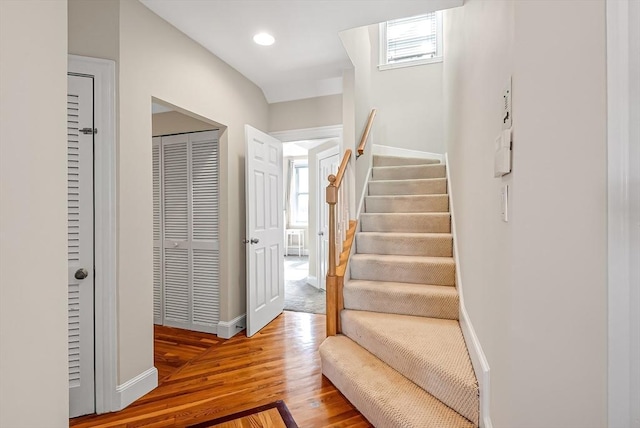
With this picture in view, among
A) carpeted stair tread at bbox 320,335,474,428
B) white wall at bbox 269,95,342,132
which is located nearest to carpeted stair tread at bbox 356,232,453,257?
carpeted stair tread at bbox 320,335,474,428

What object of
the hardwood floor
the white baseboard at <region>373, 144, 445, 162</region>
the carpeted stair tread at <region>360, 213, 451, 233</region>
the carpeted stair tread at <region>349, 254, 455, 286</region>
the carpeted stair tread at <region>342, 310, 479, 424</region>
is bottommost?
the hardwood floor

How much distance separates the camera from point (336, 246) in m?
2.62

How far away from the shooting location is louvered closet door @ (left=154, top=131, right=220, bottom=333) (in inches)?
119

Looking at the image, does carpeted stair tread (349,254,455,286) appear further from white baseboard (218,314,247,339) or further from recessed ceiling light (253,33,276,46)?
recessed ceiling light (253,33,276,46)

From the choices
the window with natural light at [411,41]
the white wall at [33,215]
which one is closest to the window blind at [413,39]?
the window with natural light at [411,41]

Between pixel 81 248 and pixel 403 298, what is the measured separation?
84.0 inches

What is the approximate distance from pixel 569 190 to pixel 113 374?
8.09 ft

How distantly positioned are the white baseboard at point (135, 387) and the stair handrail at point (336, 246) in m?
1.29

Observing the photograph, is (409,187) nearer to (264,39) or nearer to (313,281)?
(264,39)

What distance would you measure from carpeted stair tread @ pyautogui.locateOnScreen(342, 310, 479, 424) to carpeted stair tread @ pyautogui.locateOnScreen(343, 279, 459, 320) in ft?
0.17

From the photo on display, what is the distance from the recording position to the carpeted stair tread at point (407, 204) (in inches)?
121

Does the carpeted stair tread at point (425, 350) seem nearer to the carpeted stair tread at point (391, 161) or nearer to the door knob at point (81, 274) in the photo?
the door knob at point (81, 274)

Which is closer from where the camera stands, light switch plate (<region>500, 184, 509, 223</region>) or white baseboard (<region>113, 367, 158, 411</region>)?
light switch plate (<region>500, 184, 509, 223</region>)

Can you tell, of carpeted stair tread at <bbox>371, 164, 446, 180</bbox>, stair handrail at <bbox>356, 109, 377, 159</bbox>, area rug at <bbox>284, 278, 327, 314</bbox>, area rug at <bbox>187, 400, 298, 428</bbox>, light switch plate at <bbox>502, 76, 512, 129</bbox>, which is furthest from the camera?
area rug at <bbox>284, 278, 327, 314</bbox>
